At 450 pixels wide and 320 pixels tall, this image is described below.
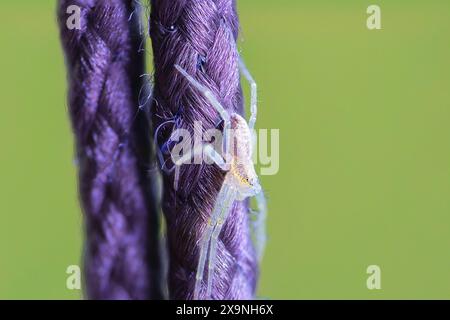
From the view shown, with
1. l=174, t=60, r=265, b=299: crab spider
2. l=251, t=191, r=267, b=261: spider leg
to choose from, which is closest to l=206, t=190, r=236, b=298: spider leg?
l=174, t=60, r=265, b=299: crab spider

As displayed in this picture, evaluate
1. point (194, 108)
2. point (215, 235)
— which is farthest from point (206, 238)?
point (194, 108)

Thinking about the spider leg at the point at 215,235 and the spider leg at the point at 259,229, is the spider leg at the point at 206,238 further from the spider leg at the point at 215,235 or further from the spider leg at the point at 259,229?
the spider leg at the point at 259,229

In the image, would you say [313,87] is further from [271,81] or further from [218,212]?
[218,212]

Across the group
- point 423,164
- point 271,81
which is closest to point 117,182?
point 271,81

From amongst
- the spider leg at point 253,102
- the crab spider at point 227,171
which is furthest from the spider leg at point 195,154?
the spider leg at point 253,102

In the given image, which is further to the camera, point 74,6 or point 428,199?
point 428,199
